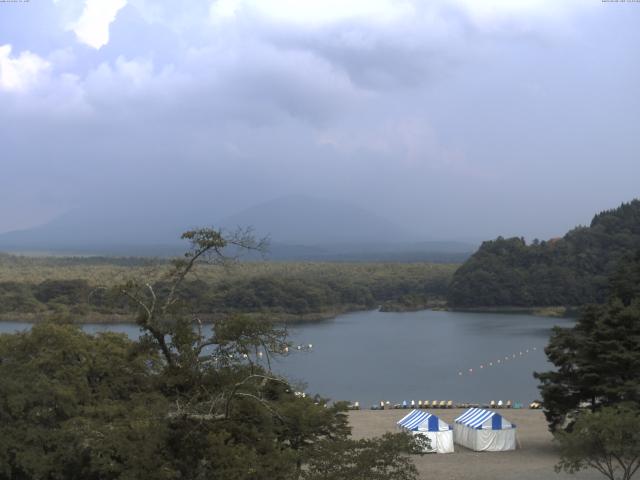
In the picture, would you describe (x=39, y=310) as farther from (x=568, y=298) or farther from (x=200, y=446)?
(x=200, y=446)

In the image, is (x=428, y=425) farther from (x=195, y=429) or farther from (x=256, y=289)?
(x=256, y=289)

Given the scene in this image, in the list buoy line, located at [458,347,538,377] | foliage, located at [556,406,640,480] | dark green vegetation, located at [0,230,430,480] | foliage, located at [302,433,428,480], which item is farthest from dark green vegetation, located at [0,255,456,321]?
foliage, located at [302,433,428,480]

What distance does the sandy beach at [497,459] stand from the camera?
49.9 feet

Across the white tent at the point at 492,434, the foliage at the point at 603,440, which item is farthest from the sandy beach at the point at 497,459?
the foliage at the point at 603,440

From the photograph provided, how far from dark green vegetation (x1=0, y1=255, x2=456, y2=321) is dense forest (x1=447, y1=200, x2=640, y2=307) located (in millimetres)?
5450

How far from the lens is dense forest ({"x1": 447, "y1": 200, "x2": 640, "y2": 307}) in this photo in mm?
70375

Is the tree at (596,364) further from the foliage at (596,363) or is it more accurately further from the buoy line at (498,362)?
the buoy line at (498,362)

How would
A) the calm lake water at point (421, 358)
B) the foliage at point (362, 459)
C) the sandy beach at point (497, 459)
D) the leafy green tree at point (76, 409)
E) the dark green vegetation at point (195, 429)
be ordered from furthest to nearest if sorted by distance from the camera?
1. the calm lake water at point (421, 358)
2. the sandy beach at point (497, 459)
3. the leafy green tree at point (76, 409)
4. the foliage at point (362, 459)
5. the dark green vegetation at point (195, 429)

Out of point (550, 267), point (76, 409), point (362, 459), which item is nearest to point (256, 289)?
point (550, 267)

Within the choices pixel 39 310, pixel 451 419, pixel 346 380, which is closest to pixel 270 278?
pixel 39 310

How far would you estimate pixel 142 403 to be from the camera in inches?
376

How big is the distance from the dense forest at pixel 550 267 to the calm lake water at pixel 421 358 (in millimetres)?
8895

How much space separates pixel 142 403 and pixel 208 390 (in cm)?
128

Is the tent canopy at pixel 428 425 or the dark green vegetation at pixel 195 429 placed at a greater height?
the dark green vegetation at pixel 195 429
